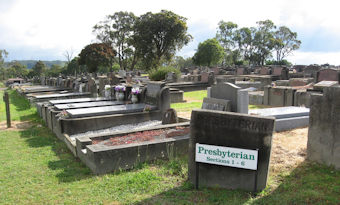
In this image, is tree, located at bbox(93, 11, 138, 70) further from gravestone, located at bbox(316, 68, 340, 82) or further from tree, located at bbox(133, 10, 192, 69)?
gravestone, located at bbox(316, 68, 340, 82)

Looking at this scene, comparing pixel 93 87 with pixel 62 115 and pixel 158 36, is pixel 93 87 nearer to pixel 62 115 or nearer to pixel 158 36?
pixel 62 115

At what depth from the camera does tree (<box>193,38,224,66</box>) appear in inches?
1897

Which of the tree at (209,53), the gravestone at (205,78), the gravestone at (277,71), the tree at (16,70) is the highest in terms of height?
the tree at (209,53)

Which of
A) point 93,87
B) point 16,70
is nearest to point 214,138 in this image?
point 93,87

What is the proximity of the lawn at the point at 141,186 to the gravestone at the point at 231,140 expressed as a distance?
0.17 meters

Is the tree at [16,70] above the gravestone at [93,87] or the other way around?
above

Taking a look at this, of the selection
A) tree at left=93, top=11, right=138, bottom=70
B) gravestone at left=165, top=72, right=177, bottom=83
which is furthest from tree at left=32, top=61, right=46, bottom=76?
gravestone at left=165, top=72, right=177, bottom=83

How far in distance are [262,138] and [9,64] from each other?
90.3 m

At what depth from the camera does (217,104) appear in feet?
22.5

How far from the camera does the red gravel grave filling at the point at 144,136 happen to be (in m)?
6.01

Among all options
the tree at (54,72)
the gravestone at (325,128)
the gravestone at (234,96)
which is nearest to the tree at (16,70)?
the tree at (54,72)

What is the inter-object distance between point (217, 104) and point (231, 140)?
2850 millimetres

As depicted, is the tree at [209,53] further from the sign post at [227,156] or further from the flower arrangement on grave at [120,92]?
the sign post at [227,156]

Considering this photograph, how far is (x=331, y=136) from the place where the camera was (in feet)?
15.8
